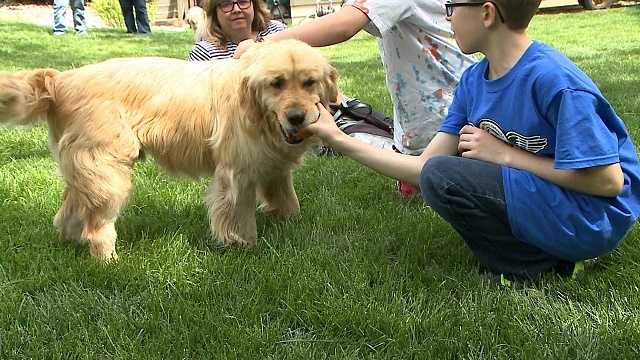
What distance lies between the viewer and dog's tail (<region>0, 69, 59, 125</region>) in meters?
3.14

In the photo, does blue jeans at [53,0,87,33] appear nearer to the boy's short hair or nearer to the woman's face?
the woman's face

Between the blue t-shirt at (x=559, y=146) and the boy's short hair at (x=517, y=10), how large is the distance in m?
0.13

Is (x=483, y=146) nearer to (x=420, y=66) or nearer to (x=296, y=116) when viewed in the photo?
(x=296, y=116)

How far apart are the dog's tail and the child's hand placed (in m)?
1.35

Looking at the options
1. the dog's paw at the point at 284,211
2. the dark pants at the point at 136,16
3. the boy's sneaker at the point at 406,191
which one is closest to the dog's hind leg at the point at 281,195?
the dog's paw at the point at 284,211

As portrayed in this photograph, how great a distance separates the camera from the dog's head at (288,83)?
9.97ft

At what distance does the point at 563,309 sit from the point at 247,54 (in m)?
1.89

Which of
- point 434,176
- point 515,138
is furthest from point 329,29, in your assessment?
point 515,138

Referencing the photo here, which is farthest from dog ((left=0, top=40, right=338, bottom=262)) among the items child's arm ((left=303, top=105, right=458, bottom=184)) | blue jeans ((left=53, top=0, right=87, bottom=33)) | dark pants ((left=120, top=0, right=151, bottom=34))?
dark pants ((left=120, top=0, right=151, bottom=34))

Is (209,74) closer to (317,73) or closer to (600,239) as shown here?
(317,73)

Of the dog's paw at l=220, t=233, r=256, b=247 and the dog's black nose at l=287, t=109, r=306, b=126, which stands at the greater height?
the dog's black nose at l=287, t=109, r=306, b=126

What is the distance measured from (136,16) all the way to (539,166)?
16.5 m

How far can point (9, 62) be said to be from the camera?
1057cm

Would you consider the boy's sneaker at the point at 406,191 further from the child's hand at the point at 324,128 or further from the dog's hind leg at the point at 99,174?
the dog's hind leg at the point at 99,174
